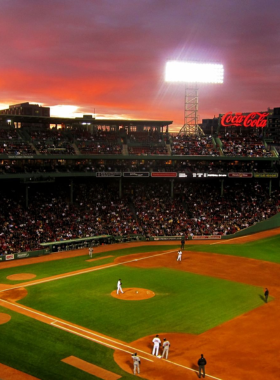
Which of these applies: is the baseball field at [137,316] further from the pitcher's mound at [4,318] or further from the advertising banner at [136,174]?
the advertising banner at [136,174]

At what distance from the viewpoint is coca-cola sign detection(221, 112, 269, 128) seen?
2434 inches

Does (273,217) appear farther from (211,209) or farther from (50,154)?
(50,154)

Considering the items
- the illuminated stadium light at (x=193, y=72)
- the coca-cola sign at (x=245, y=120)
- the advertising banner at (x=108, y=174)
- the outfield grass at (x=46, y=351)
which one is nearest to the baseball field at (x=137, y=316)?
the outfield grass at (x=46, y=351)

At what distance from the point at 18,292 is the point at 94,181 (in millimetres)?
30361

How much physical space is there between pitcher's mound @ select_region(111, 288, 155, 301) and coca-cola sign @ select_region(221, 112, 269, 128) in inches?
1532

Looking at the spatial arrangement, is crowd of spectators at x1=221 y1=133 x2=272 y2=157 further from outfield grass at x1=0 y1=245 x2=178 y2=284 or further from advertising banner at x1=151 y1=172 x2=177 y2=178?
outfield grass at x1=0 y1=245 x2=178 y2=284

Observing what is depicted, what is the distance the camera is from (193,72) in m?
62.8

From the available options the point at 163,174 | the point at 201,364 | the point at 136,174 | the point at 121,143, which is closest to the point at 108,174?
the point at 136,174

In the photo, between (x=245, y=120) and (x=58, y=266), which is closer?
(x=58, y=266)

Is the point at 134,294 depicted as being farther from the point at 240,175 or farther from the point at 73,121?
the point at 240,175

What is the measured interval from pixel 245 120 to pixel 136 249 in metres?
29.9

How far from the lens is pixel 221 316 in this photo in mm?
24266

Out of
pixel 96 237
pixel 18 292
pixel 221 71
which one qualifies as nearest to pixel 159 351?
pixel 18 292

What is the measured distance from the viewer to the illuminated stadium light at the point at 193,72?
6238 cm
